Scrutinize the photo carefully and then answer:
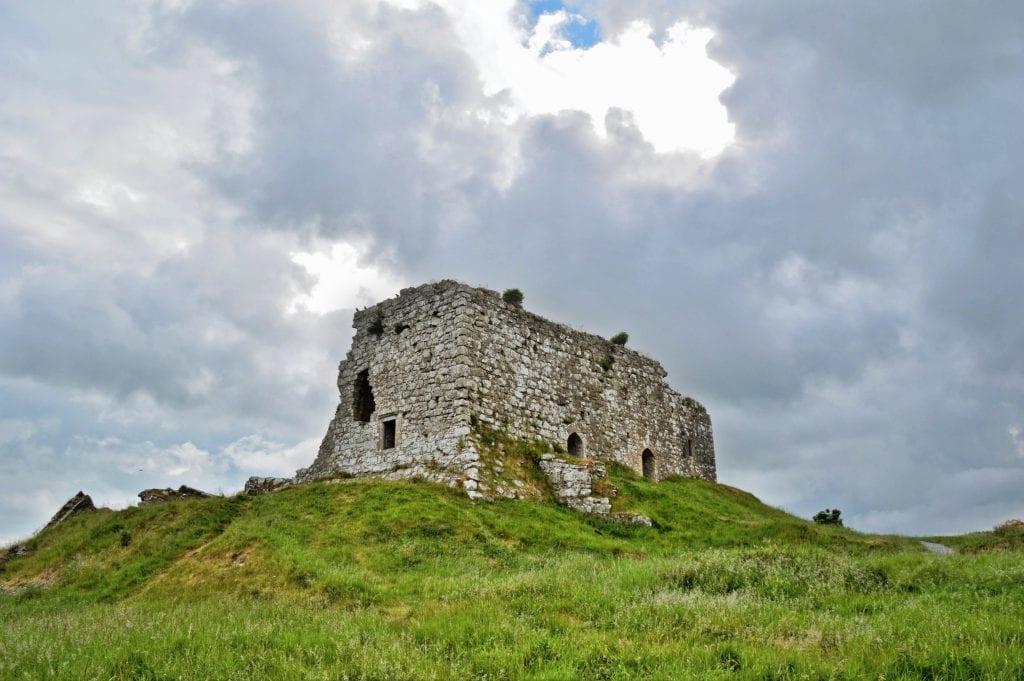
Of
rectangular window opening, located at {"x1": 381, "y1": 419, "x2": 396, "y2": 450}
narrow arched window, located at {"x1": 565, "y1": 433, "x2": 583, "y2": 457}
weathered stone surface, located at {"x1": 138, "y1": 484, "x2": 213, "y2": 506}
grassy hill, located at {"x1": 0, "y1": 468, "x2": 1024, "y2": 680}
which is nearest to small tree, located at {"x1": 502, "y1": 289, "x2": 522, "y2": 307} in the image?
narrow arched window, located at {"x1": 565, "y1": 433, "x2": 583, "y2": 457}

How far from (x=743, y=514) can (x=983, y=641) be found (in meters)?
22.0

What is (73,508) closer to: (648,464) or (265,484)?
(265,484)

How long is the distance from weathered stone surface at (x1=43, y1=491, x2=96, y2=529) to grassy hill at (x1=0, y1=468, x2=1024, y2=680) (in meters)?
1.56

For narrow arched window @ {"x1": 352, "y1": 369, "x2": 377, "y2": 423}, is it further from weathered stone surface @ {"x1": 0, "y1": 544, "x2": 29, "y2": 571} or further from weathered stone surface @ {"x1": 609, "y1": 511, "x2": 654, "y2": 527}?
weathered stone surface @ {"x1": 0, "y1": 544, "x2": 29, "y2": 571}

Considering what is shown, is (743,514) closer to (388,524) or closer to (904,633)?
(388,524)

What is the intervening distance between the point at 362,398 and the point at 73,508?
1048 cm

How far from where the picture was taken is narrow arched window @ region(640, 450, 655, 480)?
30.7 meters

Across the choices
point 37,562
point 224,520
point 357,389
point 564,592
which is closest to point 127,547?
point 224,520

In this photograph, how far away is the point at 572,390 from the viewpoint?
2677 cm

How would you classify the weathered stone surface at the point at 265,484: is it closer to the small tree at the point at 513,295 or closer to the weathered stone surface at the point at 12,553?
the weathered stone surface at the point at 12,553

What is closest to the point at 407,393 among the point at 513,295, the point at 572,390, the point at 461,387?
the point at 461,387

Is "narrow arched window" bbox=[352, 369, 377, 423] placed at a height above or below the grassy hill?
above

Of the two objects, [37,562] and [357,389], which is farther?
[357,389]

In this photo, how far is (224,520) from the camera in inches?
769
